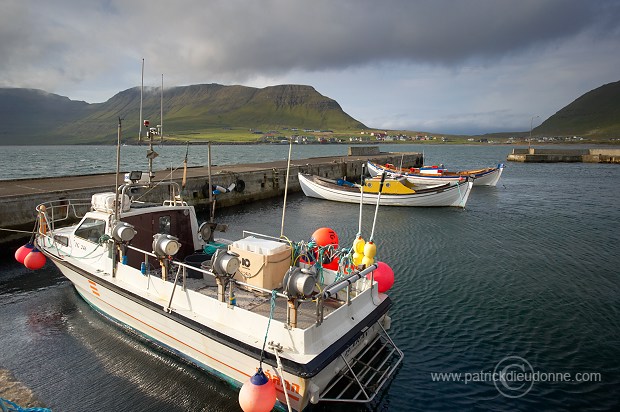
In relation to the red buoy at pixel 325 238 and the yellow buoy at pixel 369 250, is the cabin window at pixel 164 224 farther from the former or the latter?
the yellow buoy at pixel 369 250

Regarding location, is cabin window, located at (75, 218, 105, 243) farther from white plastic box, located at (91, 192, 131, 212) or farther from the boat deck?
the boat deck

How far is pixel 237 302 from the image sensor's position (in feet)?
25.4

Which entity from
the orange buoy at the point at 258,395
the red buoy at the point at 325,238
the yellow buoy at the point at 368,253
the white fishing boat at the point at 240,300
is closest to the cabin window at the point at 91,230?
the white fishing boat at the point at 240,300

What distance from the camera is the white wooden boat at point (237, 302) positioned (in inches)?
235

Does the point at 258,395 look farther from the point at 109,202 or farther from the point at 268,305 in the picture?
the point at 109,202

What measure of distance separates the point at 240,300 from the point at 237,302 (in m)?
0.12

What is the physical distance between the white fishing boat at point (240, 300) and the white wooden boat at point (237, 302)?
0.08ft

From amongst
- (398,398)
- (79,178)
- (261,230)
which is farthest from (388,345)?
(79,178)

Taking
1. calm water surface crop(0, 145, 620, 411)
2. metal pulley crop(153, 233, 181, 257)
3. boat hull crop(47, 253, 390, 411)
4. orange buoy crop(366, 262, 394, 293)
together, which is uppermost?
metal pulley crop(153, 233, 181, 257)

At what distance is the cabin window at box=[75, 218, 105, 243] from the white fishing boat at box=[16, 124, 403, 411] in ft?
0.09

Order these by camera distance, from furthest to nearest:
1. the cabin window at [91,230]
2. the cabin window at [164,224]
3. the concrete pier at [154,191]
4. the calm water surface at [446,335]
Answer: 1. the concrete pier at [154,191]
2. the cabin window at [164,224]
3. the cabin window at [91,230]
4. the calm water surface at [446,335]

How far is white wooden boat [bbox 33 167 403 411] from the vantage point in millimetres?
5957

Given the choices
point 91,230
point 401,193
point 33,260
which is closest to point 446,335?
point 91,230

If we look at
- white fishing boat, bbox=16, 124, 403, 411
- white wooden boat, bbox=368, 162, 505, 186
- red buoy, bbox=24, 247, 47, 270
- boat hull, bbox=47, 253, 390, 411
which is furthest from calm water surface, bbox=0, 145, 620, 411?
white wooden boat, bbox=368, 162, 505, 186
